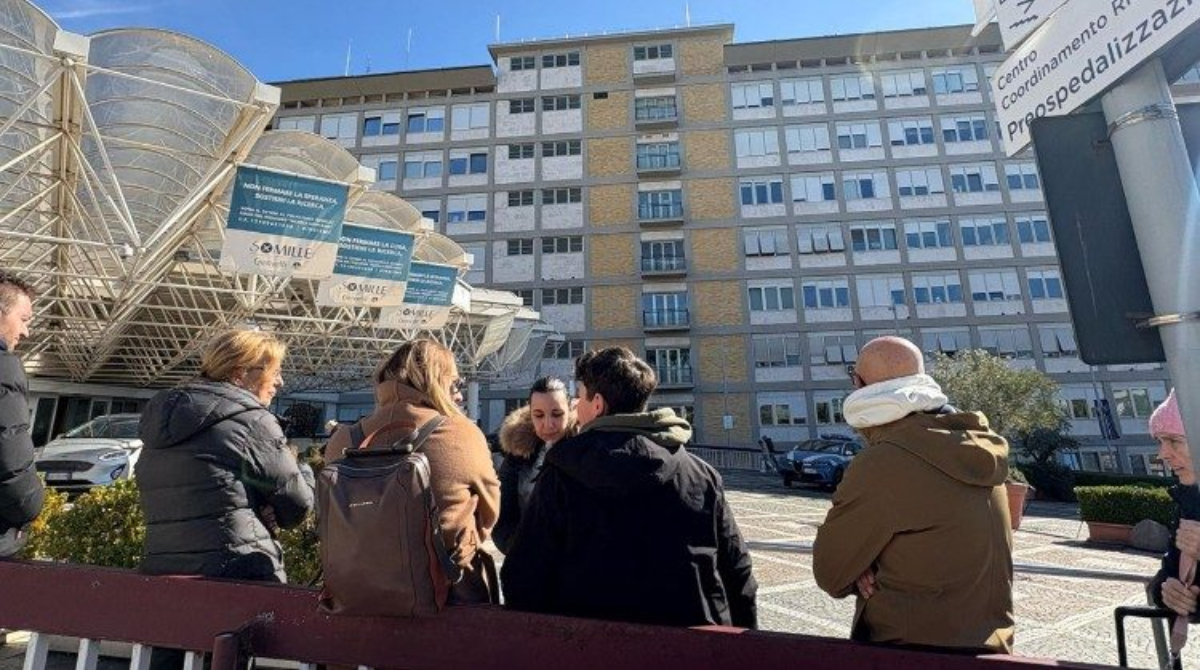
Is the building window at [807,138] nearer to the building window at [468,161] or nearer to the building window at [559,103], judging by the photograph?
the building window at [559,103]

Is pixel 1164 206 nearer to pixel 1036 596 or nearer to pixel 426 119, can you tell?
pixel 1036 596

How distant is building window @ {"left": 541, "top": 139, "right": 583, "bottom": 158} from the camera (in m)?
34.8

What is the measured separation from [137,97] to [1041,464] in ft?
85.0

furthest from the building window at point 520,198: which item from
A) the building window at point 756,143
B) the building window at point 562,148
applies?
the building window at point 756,143

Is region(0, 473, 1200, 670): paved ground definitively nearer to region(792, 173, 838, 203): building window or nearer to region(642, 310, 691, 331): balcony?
region(642, 310, 691, 331): balcony

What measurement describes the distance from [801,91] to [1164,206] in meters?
37.2

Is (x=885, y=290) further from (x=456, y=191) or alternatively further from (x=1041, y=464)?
(x=456, y=191)

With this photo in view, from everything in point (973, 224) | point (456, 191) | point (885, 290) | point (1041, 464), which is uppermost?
point (456, 191)

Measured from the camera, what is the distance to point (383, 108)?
36594 mm

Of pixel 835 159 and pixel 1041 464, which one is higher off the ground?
pixel 835 159

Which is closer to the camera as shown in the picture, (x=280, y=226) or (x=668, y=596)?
(x=668, y=596)

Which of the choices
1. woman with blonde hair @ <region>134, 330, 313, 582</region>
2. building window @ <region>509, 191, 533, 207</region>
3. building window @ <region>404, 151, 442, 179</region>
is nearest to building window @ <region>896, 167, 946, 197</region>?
building window @ <region>509, 191, 533, 207</region>

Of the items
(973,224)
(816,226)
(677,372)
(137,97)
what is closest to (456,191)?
(677,372)

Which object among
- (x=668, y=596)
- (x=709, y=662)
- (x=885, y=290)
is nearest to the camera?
(x=709, y=662)
